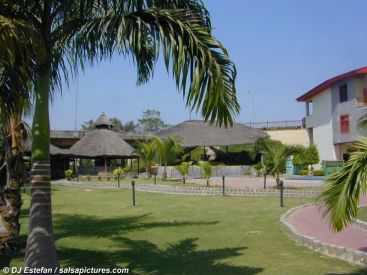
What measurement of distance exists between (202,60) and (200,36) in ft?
1.12

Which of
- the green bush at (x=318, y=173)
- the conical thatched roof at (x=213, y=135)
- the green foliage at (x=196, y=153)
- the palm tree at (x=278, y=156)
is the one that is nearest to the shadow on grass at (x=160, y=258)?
the palm tree at (x=278, y=156)

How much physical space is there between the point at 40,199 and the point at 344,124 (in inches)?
1319

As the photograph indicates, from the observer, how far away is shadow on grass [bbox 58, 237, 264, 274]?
7172 mm

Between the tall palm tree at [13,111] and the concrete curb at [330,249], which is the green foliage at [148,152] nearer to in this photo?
the concrete curb at [330,249]

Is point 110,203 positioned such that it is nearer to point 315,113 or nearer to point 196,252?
point 196,252

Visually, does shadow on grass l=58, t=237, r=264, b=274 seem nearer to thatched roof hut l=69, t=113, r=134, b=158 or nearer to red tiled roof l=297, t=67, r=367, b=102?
red tiled roof l=297, t=67, r=367, b=102

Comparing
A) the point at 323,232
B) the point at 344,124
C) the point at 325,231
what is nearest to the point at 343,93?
the point at 344,124

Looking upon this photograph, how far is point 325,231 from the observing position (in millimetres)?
10258

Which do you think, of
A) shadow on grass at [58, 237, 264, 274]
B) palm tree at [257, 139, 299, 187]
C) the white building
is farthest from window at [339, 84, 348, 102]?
shadow on grass at [58, 237, 264, 274]

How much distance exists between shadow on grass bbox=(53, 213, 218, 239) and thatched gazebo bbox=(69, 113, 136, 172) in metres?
25.6

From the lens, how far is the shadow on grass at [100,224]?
10984 mm

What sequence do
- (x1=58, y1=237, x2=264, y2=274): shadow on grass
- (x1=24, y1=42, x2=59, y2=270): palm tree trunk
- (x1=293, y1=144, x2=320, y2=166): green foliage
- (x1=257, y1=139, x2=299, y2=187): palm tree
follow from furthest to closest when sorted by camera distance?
(x1=293, y1=144, x2=320, y2=166): green foliage, (x1=257, y1=139, x2=299, y2=187): palm tree, (x1=58, y1=237, x2=264, y2=274): shadow on grass, (x1=24, y1=42, x2=59, y2=270): palm tree trunk

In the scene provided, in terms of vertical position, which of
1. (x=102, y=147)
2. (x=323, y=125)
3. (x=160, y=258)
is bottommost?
(x=160, y=258)

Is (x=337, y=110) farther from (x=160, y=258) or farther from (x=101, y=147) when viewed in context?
(x=160, y=258)
